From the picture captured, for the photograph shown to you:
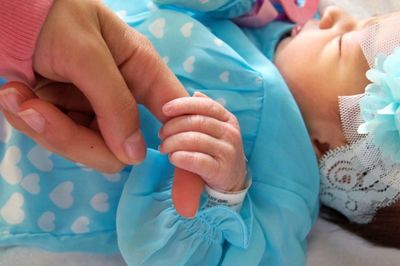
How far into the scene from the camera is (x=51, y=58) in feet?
1.81

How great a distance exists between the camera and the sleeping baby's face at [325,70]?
30.7 inches

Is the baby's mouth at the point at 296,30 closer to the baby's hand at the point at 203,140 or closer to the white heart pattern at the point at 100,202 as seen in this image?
the baby's hand at the point at 203,140

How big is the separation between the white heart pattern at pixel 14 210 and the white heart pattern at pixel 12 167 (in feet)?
0.07

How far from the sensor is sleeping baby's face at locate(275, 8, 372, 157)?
0.78 metres

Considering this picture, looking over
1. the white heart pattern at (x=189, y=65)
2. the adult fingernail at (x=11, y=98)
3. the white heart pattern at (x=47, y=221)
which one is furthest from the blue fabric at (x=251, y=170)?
the adult fingernail at (x=11, y=98)

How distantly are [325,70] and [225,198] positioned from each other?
0.29 metres

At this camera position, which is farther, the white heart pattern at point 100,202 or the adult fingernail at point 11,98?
the white heart pattern at point 100,202

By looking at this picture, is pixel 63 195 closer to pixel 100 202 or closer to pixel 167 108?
pixel 100 202

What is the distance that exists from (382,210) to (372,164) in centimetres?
11

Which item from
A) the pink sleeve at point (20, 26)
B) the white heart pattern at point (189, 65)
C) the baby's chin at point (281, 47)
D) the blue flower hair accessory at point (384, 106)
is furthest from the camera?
the baby's chin at point (281, 47)

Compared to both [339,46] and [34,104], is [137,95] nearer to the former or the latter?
[34,104]

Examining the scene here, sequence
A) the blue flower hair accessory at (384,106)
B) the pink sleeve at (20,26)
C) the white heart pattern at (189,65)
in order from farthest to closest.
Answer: the white heart pattern at (189,65)
the blue flower hair accessory at (384,106)
the pink sleeve at (20,26)

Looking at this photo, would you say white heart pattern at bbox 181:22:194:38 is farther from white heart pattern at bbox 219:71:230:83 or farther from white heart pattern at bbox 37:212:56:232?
white heart pattern at bbox 37:212:56:232

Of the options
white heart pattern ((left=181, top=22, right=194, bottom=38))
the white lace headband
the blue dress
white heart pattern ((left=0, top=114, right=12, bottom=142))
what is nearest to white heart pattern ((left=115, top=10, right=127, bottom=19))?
the blue dress
